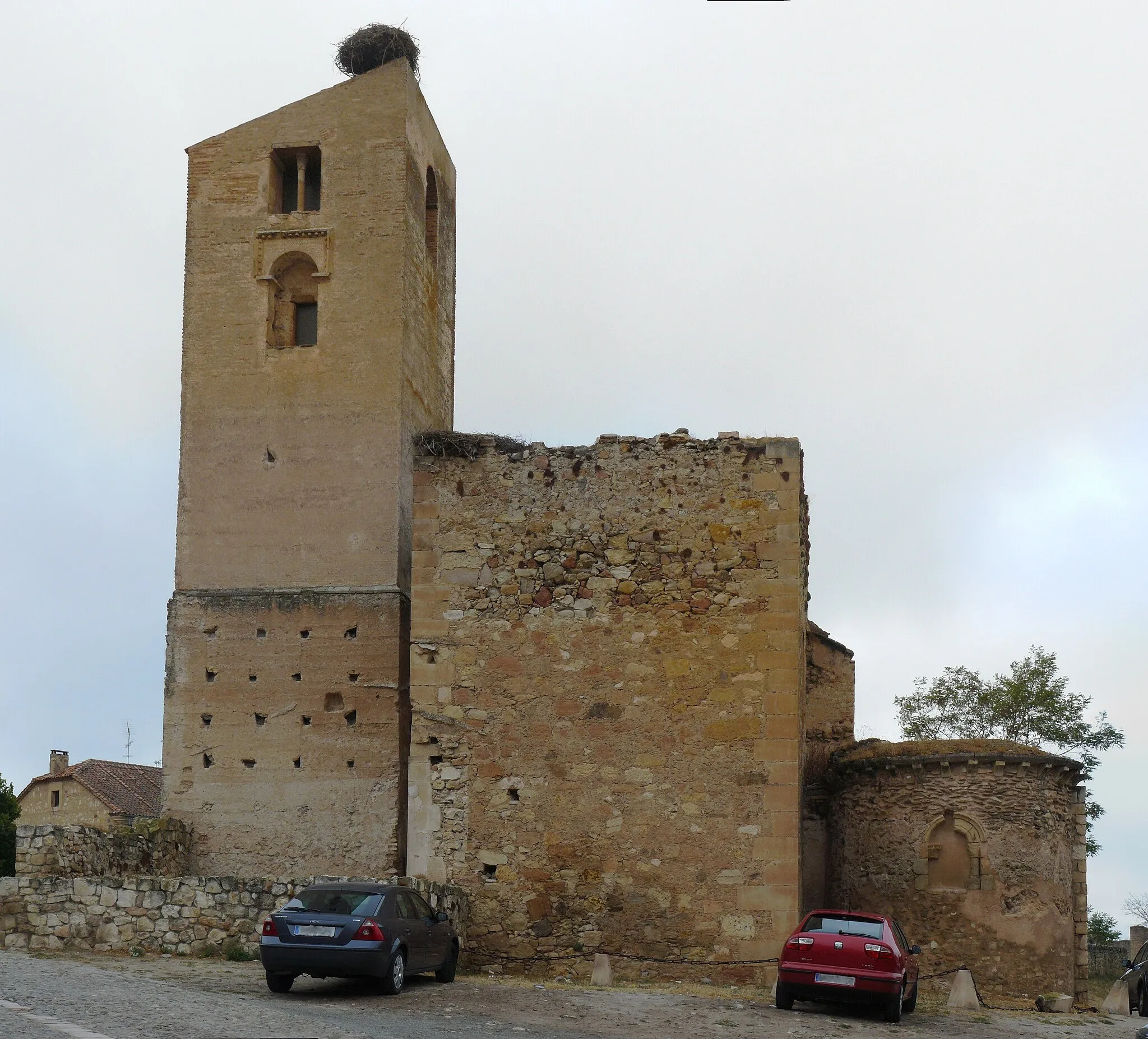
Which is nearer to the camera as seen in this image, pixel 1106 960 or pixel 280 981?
pixel 280 981

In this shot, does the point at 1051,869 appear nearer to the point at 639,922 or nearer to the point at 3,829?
the point at 639,922

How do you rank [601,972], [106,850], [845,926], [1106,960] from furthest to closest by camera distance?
1. [1106,960]
2. [106,850]
3. [601,972]
4. [845,926]

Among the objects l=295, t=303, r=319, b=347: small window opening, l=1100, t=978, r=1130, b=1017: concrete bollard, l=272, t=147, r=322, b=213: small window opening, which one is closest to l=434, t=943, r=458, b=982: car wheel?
l=1100, t=978, r=1130, b=1017: concrete bollard

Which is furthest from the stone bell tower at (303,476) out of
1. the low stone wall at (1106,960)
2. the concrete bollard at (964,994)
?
the low stone wall at (1106,960)

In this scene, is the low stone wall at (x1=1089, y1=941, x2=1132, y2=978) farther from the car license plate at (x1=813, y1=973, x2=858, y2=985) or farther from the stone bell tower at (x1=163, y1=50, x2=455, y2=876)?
the car license plate at (x1=813, y1=973, x2=858, y2=985)

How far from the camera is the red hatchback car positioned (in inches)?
621

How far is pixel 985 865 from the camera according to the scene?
73.7 ft

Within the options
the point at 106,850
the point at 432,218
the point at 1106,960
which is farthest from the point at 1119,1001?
the point at 1106,960

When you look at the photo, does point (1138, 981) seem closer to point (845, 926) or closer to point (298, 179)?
point (845, 926)

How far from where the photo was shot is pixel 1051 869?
2242cm

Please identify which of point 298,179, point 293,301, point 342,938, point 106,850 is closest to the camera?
point 342,938

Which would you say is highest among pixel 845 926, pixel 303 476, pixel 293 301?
pixel 293 301

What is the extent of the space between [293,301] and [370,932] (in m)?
12.9

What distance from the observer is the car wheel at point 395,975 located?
1494cm
